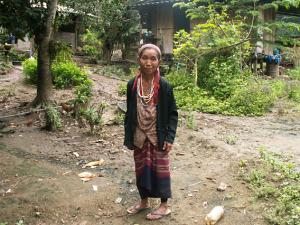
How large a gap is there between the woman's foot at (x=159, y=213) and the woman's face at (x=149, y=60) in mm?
1426

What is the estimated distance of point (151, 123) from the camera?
12.2 feet

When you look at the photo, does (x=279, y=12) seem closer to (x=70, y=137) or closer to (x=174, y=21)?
(x=174, y=21)

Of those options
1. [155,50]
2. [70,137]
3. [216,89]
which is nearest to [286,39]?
[216,89]

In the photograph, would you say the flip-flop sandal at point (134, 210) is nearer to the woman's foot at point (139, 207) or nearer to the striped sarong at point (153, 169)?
the woman's foot at point (139, 207)

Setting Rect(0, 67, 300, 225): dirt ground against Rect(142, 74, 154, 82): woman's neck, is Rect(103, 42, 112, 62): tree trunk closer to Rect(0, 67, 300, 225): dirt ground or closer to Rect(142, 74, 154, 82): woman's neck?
Rect(0, 67, 300, 225): dirt ground

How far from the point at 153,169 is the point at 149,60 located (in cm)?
109

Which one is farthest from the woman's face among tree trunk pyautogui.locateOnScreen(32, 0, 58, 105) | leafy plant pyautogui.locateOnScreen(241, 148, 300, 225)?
tree trunk pyautogui.locateOnScreen(32, 0, 58, 105)

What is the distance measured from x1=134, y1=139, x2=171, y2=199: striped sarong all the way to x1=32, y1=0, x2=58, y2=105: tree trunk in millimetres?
4959

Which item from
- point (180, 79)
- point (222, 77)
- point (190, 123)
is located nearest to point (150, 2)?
point (180, 79)

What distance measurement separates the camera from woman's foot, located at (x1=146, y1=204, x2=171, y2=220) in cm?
390

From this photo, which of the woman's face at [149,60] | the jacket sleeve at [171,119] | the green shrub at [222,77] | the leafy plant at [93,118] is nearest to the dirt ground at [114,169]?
the leafy plant at [93,118]

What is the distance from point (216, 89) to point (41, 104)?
445 centimetres

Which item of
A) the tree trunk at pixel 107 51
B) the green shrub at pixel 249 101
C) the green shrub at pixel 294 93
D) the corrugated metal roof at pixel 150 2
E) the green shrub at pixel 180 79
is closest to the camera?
the green shrub at pixel 249 101

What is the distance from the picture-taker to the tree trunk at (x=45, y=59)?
794cm
